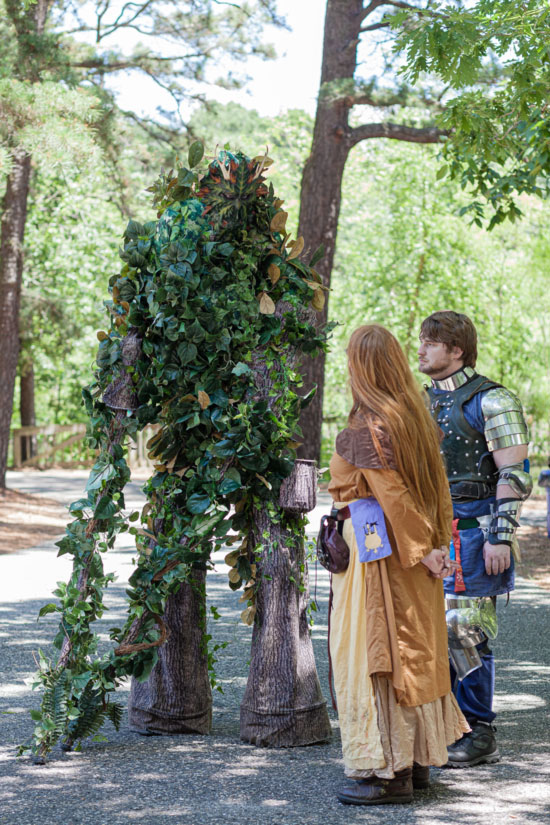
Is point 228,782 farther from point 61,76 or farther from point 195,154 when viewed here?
point 61,76

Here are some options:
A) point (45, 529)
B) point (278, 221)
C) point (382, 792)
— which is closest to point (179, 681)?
point (382, 792)

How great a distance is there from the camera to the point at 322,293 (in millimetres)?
4598

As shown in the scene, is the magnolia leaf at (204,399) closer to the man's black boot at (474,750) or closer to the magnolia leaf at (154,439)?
the magnolia leaf at (154,439)

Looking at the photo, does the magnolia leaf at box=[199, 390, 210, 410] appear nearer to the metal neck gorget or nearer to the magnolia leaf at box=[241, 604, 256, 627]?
the magnolia leaf at box=[241, 604, 256, 627]

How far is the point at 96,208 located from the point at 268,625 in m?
22.6

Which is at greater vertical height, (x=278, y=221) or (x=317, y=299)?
(x=278, y=221)

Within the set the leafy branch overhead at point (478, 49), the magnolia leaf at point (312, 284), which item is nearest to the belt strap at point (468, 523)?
the magnolia leaf at point (312, 284)

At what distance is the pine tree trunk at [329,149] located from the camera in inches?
584

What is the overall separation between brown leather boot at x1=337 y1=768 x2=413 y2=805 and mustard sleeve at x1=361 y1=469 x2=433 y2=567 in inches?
31.9

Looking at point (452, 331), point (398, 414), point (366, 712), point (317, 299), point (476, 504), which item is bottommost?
point (366, 712)

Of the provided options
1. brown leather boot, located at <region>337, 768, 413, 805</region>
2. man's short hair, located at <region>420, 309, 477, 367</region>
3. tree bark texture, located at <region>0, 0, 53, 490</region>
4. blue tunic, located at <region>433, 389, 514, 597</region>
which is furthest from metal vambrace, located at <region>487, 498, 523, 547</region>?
tree bark texture, located at <region>0, 0, 53, 490</region>

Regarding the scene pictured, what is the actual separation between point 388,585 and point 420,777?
0.80 metres

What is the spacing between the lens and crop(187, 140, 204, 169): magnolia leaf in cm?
453

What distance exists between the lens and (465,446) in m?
4.44
